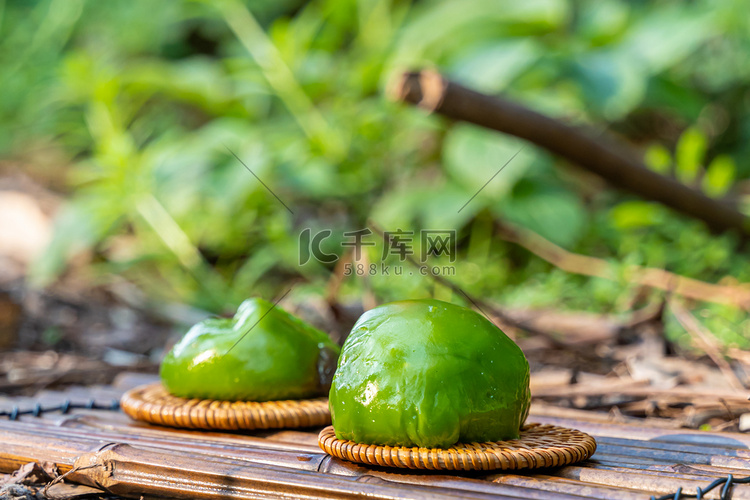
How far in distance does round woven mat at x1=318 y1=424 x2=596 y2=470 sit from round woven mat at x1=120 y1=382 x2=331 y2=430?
0.64 feet

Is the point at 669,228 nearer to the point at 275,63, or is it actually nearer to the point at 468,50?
the point at 468,50

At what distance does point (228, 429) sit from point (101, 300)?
2.66 meters

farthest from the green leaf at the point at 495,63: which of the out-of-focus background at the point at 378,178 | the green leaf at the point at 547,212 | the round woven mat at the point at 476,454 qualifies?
the round woven mat at the point at 476,454

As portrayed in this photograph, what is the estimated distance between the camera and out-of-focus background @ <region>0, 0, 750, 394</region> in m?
2.97

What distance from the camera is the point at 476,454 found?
849 millimetres

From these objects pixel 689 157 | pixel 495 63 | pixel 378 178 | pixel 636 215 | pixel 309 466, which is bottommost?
pixel 309 466

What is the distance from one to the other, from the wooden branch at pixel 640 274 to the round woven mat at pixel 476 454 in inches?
49.5

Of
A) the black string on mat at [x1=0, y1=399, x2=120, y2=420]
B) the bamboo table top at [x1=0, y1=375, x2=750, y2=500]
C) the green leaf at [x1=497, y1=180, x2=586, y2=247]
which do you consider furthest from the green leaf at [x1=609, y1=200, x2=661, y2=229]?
the black string on mat at [x1=0, y1=399, x2=120, y2=420]

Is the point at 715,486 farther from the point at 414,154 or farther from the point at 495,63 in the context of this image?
the point at 414,154

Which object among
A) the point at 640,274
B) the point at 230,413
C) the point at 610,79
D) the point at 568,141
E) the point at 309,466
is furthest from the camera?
the point at 610,79

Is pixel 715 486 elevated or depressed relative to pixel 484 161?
depressed

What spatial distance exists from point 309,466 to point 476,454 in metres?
0.24

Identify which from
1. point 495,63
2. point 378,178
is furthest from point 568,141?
point 378,178

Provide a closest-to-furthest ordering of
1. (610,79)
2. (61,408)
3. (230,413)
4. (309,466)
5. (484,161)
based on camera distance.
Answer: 1. (309,466)
2. (230,413)
3. (61,408)
4. (484,161)
5. (610,79)
